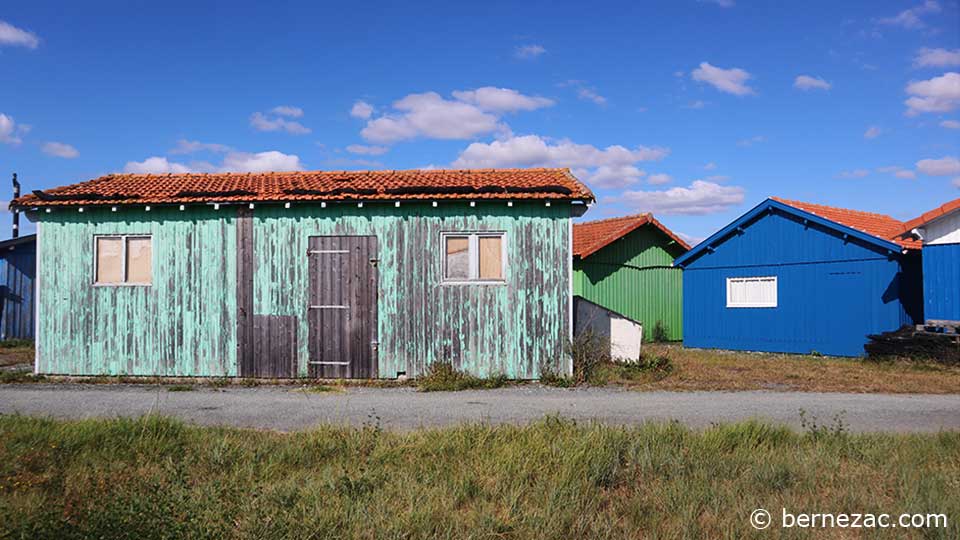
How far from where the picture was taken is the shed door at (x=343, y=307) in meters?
12.5

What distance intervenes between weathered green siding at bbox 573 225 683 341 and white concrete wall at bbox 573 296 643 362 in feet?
30.6

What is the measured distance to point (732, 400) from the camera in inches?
399

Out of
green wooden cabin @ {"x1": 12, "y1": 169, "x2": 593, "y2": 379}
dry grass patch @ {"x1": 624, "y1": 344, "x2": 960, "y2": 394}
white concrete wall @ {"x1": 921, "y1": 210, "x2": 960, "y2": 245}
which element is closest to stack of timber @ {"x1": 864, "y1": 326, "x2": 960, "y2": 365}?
dry grass patch @ {"x1": 624, "y1": 344, "x2": 960, "y2": 394}

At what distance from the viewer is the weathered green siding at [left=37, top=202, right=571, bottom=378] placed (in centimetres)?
1241

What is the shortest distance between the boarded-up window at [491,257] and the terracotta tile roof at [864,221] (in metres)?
10.1

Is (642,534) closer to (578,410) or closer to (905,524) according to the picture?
(905,524)

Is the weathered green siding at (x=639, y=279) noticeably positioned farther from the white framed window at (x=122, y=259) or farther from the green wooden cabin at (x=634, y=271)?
the white framed window at (x=122, y=259)

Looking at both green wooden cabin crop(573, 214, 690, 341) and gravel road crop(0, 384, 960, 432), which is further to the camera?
green wooden cabin crop(573, 214, 690, 341)

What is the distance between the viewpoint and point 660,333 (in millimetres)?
24578

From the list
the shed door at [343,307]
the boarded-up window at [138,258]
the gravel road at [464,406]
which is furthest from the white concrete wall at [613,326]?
the boarded-up window at [138,258]

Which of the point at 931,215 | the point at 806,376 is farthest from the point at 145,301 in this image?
the point at 931,215

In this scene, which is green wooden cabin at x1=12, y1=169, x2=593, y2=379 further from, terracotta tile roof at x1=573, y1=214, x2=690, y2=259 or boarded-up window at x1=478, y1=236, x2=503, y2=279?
terracotta tile roof at x1=573, y1=214, x2=690, y2=259

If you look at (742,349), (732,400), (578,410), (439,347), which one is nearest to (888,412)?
(732,400)

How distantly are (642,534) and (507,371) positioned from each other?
7657 millimetres
